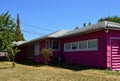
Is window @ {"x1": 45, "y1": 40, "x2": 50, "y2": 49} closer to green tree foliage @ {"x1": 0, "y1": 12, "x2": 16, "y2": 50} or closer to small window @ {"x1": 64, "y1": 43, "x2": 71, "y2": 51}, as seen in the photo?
small window @ {"x1": 64, "y1": 43, "x2": 71, "y2": 51}

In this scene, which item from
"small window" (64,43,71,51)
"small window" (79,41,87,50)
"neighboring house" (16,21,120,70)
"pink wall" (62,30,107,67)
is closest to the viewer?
"neighboring house" (16,21,120,70)

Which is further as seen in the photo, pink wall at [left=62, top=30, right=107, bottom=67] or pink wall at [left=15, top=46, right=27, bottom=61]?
pink wall at [left=15, top=46, right=27, bottom=61]

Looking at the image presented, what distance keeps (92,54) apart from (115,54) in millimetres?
2164

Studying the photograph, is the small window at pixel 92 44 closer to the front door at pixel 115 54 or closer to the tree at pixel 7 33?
the front door at pixel 115 54

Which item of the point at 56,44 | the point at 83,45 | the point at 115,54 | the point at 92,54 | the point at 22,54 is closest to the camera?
the point at 115,54

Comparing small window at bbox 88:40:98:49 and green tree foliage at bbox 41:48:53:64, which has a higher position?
small window at bbox 88:40:98:49

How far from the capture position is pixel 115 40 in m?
19.6

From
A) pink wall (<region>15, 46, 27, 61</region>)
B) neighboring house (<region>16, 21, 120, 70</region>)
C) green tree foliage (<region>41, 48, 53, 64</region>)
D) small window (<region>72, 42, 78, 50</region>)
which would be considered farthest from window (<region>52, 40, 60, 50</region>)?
pink wall (<region>15, 46, 27, 61</region>)

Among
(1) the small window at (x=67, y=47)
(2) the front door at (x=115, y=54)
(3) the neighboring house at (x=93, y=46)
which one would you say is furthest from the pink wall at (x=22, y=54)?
(2) the front door at (x=115, y=54)

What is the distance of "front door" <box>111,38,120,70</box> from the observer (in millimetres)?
19297

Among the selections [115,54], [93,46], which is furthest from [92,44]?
[115,54]

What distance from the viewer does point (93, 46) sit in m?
21.0

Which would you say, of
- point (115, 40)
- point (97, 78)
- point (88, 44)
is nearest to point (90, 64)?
point (88, 44)

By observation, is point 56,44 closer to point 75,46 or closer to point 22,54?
point 75,46
